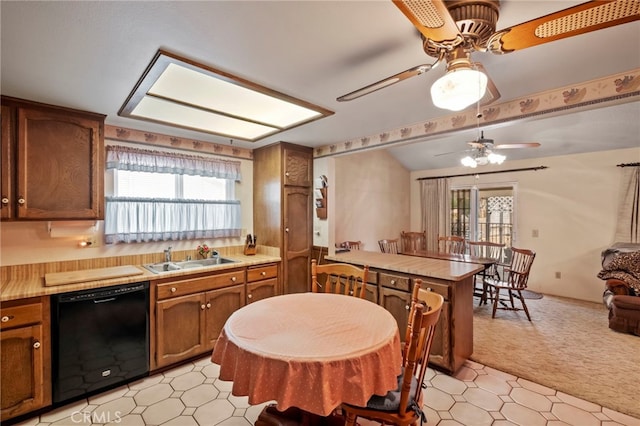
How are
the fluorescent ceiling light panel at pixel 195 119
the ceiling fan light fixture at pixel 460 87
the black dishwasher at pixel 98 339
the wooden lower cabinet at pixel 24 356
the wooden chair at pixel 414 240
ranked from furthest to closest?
1. the wooden chair at pixel 414 240
2. the fluorescent ceiling light panel at pixel 195 119
3. the black dishwasher at pixel 98 339
4. the wooden lower cabinet at pixel 24 356
5. the ceiling fan light fixture at pixel 460 87

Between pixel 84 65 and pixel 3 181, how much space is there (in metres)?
1.19

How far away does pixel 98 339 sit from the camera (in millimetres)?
2178

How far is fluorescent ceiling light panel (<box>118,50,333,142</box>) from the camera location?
66.9 inches

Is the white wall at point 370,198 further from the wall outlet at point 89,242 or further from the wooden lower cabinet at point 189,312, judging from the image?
the wall outlet at point 89,242

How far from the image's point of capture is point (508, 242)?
17.5 ft

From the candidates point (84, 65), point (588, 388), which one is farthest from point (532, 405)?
point (84, 65)

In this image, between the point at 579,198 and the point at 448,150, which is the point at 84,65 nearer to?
the point at 448,150

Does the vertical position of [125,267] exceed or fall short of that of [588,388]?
it exceeds it

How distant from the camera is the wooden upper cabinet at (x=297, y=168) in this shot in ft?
11.2

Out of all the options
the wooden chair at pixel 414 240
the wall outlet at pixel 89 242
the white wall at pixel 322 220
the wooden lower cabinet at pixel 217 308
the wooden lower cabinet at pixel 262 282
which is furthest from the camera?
the wooden chair at pixel 414 240

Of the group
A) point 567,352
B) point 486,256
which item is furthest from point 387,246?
point 567,352

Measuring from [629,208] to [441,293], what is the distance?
3986 mm

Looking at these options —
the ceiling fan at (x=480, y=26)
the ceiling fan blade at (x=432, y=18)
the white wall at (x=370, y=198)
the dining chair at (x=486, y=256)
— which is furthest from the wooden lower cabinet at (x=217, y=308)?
the dining chair at (x=486, y=256)

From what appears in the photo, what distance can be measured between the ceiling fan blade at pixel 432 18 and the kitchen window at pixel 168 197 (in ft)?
9.53
